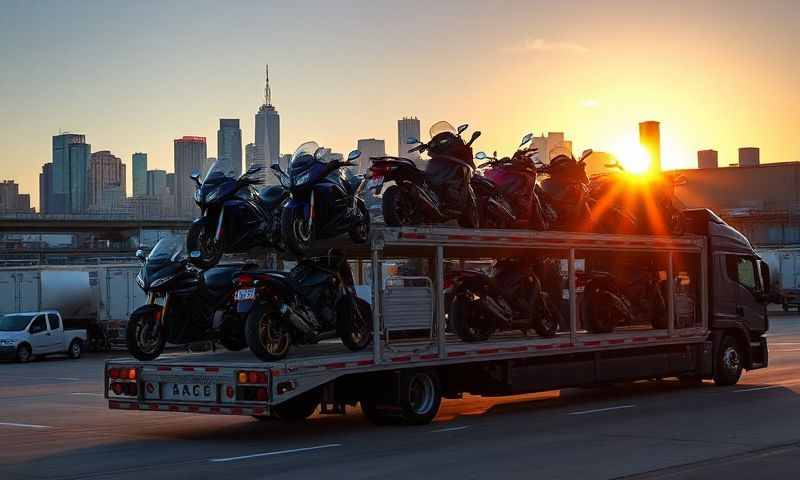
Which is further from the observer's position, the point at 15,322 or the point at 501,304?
the point at 15,322

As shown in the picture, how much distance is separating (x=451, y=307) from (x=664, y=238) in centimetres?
511

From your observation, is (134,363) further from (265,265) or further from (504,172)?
(504,172)

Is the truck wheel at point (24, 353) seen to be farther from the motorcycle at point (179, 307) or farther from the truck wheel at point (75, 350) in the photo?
the motorcycle at point (179, 307)

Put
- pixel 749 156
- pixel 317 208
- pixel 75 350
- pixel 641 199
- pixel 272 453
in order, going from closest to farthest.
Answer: pixel 272 453
pixel 317 208
pixel 641 199
pixel 75 350
pixel 749 156

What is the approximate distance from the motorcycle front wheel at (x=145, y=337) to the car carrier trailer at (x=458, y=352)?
11.3 inches

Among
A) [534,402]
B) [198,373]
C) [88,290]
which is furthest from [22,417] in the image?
[88,290]

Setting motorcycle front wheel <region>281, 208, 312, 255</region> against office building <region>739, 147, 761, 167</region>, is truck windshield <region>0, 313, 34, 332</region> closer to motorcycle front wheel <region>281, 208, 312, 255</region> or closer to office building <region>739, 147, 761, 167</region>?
motorcycle front wheel <region>281, 208, 312, 255</region>

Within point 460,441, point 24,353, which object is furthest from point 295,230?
point 24,353

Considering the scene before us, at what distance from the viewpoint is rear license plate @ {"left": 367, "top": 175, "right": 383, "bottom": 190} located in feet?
49.4

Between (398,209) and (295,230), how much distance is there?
1684mm

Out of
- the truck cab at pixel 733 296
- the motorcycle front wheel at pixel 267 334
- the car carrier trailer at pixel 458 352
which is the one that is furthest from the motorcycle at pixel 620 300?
the motorcycle front wheel at pixel 267 334

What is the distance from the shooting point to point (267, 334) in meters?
13.2

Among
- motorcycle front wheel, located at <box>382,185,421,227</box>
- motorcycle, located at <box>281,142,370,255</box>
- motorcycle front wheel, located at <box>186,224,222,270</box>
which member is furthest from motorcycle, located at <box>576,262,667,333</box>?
motorcycle front wheel, located at <box>186,224,222,270</box>

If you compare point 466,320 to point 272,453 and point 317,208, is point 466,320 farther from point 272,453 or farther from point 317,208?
point 272,453
